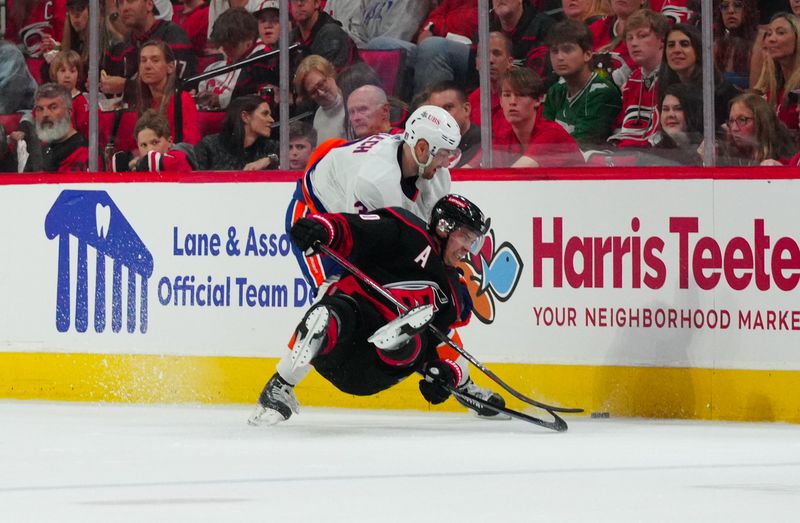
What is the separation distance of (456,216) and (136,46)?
2.19 meters

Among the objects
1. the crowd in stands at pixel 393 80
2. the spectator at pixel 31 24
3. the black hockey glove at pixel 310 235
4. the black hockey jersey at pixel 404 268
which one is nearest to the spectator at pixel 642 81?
the crowd in stands at pixel 393 80

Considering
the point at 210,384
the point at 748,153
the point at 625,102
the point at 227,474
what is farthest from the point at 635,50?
the point at 227,474

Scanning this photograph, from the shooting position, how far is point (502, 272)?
6.96 metres

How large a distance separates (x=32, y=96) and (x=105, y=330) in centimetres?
122

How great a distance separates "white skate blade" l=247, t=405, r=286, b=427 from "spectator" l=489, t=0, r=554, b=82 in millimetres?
1882

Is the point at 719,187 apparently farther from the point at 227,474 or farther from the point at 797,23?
the point at 227,474

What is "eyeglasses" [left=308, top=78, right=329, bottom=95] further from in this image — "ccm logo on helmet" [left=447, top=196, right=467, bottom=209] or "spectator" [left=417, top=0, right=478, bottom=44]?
"ccm logo on helmet" [left=447, top=196, right=467, bottom=209]

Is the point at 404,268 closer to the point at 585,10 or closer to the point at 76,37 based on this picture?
the point at 585,10

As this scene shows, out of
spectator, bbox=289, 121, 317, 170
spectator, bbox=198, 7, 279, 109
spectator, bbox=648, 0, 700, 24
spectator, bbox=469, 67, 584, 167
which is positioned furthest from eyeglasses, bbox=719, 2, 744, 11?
spectator, bbox=198, 7, 279, 109

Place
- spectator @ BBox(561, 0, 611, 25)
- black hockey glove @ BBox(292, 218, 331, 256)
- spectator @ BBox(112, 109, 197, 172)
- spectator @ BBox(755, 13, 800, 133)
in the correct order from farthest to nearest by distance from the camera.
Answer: spectator @ BBox(112, 109, 197, 172) → spectator @ BBox(561, 0, 611, 25) → spectator @ BBox(755, 13, 800, 133) → black hockey glove @ BBox(292, 218, 331, 256)

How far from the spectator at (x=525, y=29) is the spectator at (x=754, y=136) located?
838 mm

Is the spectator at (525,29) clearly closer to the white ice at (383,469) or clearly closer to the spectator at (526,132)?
the spectator at (526,132)

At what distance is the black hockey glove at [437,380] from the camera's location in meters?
6.35

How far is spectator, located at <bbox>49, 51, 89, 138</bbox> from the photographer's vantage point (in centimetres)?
770
